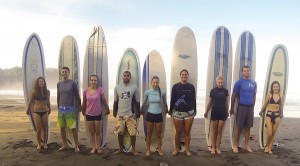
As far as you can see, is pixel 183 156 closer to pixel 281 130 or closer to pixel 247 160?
pixel 247 160

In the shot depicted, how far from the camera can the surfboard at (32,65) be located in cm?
615

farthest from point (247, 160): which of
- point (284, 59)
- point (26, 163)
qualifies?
point (26, 163)

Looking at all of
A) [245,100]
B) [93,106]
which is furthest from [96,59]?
[245,100]

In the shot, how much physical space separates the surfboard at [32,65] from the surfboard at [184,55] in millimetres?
2931

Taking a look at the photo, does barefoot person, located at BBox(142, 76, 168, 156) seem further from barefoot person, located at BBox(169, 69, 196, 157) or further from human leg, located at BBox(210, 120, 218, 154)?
human leg, located at BBox(210, 120, 218, 154)

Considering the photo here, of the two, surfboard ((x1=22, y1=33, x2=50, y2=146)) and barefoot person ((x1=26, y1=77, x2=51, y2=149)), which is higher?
surfboard ((x1=22, y1=33, x2=50, y2=146))

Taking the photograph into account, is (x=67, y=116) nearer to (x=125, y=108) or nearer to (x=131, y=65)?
(x=125, y=108)

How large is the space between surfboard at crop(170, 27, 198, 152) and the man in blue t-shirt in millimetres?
920

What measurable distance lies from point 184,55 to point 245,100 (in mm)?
1574

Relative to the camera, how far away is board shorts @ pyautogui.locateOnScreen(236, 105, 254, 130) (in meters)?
5.89

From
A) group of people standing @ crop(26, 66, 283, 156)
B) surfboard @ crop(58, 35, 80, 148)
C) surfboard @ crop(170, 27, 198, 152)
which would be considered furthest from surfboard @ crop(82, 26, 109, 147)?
surfboard @ crop(170, 27, 198, 152)

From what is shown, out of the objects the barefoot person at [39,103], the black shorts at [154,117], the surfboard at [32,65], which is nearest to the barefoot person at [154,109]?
the black shorts at [154,117]

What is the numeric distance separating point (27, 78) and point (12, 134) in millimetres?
2131

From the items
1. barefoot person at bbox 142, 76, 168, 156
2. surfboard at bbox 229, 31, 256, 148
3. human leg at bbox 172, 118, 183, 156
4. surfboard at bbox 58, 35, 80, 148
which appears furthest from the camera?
surfboard at bbox 229, 31, 256, 148
